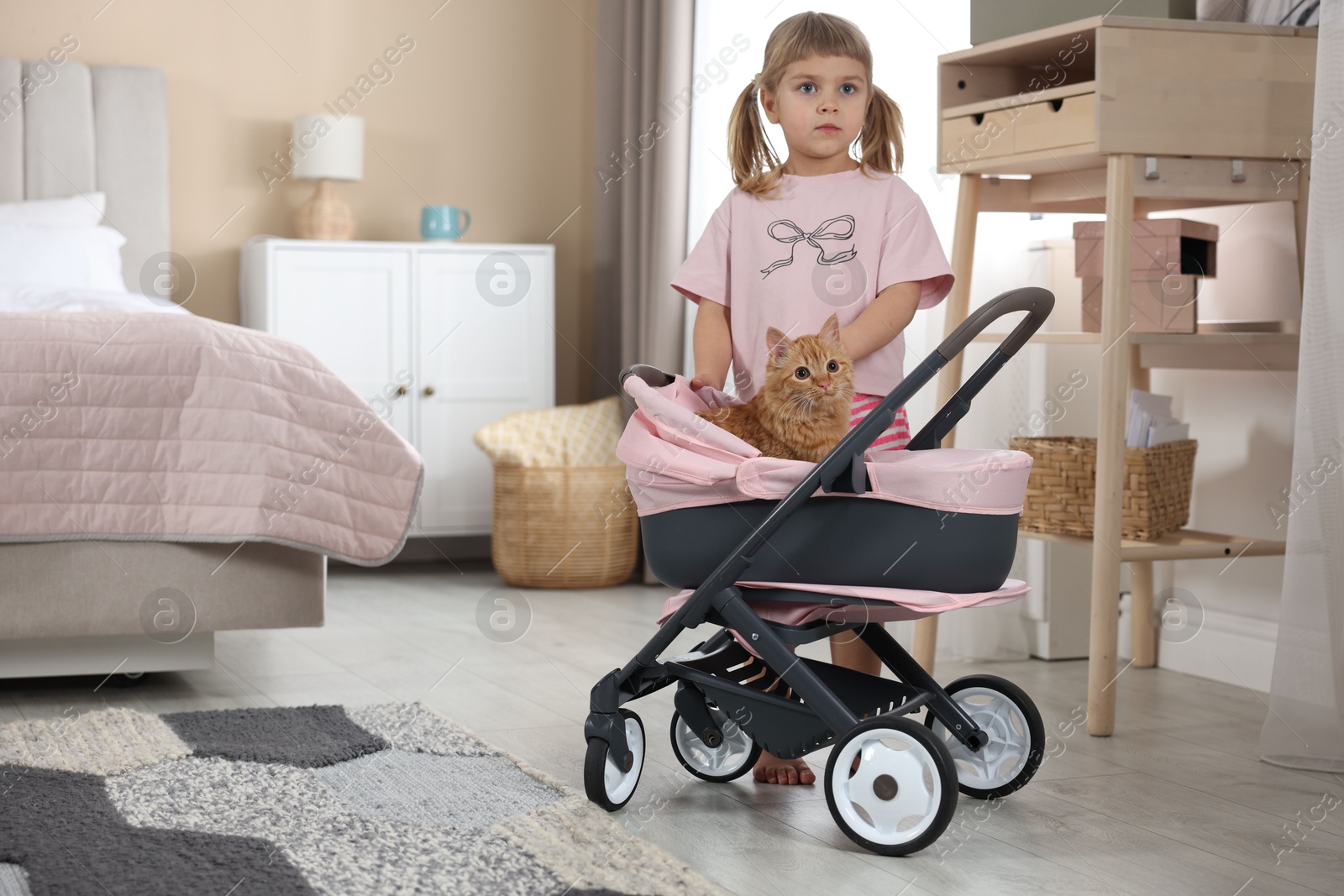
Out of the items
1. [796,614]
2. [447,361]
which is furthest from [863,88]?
[447,361]

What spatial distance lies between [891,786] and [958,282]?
1.18 m

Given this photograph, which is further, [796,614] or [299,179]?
[299,179]

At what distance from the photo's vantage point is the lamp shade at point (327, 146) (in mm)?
4008

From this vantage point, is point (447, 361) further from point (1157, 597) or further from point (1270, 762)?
point (1270, 762)

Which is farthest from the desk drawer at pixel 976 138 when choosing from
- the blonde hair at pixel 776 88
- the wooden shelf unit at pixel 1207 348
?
the blonde hair at pixel 776 88

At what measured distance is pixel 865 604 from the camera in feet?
5.14

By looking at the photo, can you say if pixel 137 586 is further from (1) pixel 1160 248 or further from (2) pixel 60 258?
(1) pixel 1160 248

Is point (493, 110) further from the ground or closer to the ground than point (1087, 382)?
further from the ground

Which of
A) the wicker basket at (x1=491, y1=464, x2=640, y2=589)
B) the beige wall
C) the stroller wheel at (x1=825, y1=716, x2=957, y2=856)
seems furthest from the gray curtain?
the stroller wheel at (x1=825, y1=716, x2=957, y2=856)

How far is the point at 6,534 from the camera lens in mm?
2189

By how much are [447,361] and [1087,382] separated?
1.96 metres

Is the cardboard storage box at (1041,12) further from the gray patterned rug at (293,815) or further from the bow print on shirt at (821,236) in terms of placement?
the gray patterned rug at (293,815)

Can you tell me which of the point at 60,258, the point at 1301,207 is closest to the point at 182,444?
the point at 60,258

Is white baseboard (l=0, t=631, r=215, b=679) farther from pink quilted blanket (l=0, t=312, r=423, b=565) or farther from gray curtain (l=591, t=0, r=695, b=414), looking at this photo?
gray curtain (l=591, t=0, r=695, b=414)
